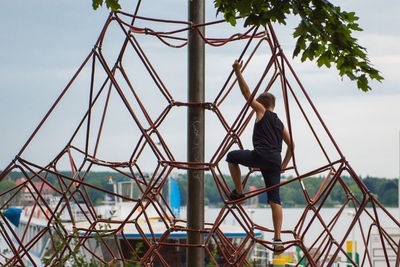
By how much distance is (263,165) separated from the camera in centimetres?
546

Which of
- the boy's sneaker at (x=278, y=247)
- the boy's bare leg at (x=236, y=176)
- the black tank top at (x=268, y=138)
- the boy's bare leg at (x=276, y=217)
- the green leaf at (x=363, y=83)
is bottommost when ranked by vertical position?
the boy's sneaker at (x=278, y=247)

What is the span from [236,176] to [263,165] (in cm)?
25

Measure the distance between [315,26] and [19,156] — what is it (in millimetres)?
2742

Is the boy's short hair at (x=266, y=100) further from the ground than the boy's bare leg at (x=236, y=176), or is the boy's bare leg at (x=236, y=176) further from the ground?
the boy's short hair at (x=266, y=100)

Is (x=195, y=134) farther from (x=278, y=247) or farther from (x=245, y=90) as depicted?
(x=278, y=247)

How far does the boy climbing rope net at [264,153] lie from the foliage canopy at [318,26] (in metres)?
Answer: 0.71

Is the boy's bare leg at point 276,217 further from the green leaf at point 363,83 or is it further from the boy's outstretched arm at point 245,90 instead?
the green leaf at point 363,83

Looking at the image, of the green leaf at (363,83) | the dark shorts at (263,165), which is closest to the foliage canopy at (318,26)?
the green leaf at (363,83)

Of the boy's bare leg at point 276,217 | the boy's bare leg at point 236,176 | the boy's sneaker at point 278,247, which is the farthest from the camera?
the boy's bare leg at point 236,176

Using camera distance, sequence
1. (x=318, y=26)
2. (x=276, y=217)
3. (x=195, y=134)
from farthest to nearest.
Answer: (x=195, y=134) < (x=276, y=217) < (x=318, y=26)

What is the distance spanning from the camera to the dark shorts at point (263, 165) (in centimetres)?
541

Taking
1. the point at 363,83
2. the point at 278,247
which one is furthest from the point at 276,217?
the point at 363,83

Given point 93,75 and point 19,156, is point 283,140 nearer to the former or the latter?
point 93,75

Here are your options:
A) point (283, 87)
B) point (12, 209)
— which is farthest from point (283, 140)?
point (12, 209)
